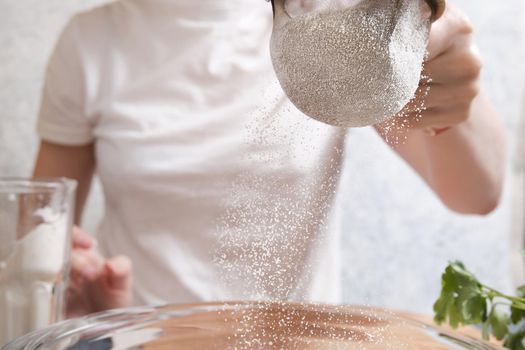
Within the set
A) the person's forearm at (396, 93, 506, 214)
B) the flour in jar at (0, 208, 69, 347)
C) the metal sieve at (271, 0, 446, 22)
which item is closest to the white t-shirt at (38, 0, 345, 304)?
the person's forearm at (396, 93, 506, 214)

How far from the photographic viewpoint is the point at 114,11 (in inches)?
42.6

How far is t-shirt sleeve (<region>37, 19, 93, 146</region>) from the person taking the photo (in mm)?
1049

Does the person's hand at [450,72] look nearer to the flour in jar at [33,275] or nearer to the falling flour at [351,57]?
the falling flour at [351,57]

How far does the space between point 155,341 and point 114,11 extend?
0.77m

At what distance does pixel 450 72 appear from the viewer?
453 millimetres

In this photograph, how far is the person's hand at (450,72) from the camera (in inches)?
16.9

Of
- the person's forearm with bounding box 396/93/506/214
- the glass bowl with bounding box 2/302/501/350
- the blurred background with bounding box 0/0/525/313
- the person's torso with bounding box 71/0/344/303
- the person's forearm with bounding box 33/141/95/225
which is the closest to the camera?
the glass bowl with bounding box 2/302/501/350

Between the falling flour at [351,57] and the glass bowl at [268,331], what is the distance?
0.50ft

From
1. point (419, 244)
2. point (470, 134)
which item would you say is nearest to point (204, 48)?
point (470, 134)

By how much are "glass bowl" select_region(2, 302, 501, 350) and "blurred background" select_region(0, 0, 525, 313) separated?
1129 mm

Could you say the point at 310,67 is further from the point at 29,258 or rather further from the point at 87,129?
the point at 87,129

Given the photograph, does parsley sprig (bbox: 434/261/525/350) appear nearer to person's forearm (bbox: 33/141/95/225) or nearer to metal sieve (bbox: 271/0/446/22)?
metal sieve (bbox: 271/0/446/22)

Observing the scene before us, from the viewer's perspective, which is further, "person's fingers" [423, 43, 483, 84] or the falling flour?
"person's fingers" [423, 43, 483, 84]

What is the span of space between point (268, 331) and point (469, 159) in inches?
17.4
